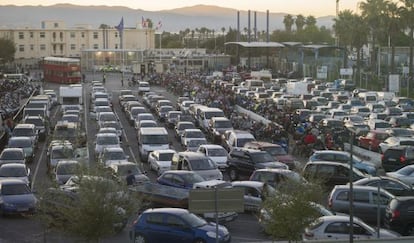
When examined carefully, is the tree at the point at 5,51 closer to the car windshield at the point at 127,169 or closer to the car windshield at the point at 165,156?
the car windshield at the point at 165,156

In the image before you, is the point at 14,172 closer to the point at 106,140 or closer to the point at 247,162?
the point at 106,140

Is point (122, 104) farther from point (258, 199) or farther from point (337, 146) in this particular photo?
point (258, 199)

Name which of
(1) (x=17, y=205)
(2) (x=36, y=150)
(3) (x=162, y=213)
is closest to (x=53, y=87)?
(2) (x=36, y=150)

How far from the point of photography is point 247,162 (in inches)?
1093

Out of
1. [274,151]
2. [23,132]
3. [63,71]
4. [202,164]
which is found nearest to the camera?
[202,164]

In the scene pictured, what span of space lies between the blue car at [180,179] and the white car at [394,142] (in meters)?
11.7

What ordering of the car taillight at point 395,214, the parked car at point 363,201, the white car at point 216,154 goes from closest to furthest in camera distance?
the car taillight at point 395,214, the parked car at point 363,201, the white car at point 216,154

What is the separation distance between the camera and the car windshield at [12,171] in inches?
982

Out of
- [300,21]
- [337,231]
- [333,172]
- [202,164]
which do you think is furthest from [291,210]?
[300,21]

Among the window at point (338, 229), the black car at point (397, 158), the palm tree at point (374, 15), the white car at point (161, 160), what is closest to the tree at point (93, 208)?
the window at point (338, 229)

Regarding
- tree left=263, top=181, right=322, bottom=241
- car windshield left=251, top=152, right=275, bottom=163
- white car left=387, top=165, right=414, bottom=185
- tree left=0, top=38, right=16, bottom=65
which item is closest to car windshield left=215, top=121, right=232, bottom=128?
car windshield left=251, top=152, right=275, bottom=163

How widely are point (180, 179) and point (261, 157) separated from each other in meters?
5.52

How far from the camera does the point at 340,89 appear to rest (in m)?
64.9

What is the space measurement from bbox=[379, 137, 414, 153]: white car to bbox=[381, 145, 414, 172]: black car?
2.42 metres
